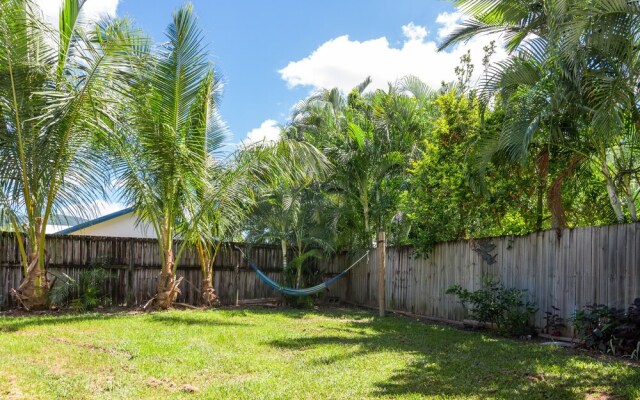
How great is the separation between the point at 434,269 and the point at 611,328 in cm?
374

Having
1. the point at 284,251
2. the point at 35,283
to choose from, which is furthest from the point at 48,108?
the point at 284,251

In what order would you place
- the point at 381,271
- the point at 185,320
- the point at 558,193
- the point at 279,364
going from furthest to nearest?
1. the point at 381,271
2. the point at 185,320
3. the point at 558,193
4. the point at 279,364

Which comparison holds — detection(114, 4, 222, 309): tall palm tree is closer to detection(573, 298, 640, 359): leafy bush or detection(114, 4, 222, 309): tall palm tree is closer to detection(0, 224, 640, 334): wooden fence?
detection(0, 224, 640, 334): wooden fence

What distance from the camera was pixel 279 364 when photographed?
172 inches

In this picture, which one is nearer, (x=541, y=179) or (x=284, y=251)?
(x=541, y=179)

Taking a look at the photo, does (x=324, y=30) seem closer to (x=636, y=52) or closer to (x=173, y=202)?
(x=173, y=202)

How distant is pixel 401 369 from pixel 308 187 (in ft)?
23.6

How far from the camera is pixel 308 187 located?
11.1 meters

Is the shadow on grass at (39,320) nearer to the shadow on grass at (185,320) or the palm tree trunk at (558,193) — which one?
the shadow on grass at (185,320)

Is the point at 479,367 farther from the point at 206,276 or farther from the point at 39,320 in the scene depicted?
the point at 206,276

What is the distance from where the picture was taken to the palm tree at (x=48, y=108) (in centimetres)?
640

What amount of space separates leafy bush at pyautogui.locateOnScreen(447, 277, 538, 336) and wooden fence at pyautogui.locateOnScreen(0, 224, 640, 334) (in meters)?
0.19

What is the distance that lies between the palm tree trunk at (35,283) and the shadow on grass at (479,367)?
3875 mm

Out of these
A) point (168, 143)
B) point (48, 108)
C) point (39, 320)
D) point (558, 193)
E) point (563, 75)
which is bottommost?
point (39, 320)
